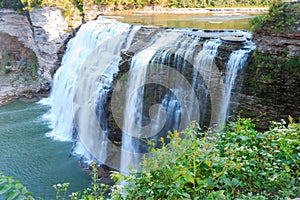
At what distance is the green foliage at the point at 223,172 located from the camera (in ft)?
9.62

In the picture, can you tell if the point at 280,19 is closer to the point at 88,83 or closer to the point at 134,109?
the point at 134,109

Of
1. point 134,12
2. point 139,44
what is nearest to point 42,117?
point 139,44

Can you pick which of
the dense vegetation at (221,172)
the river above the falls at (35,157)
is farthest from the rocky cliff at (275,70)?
the river above the falls at (35,157)

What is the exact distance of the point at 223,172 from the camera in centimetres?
295

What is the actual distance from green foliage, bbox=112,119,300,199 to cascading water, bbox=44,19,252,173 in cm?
330

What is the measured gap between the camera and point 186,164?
10.4ft

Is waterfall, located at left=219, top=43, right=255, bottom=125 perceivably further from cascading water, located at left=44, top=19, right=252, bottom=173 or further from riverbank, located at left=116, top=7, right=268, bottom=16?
riverbank, located at left=116, top=7, right=268, bottom=16

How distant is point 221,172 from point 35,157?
9120 millimetres

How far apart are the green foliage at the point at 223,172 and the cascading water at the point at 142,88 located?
330 centimetres

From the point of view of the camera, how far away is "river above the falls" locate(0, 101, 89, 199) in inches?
364

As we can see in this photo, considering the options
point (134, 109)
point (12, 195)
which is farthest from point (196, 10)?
point (12, 195)

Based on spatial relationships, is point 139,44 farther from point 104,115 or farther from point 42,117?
point 42,117

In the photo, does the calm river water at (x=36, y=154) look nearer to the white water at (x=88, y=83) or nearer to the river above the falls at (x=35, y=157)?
the river above the falls at (x=35, y=157)

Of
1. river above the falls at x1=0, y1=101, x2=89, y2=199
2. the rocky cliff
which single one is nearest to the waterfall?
the rocky cliff
